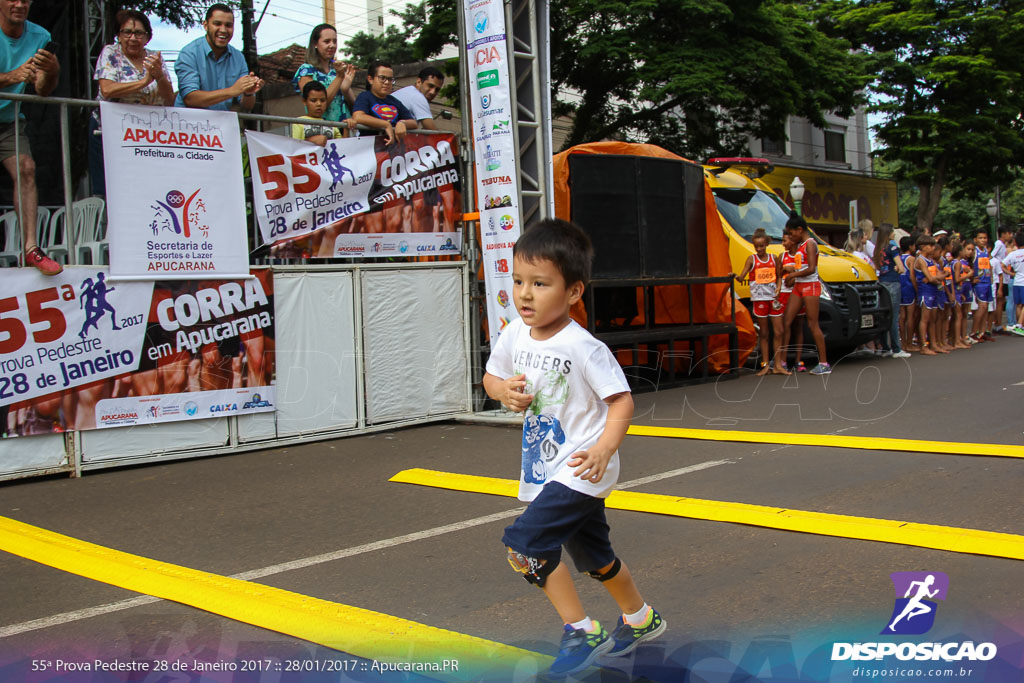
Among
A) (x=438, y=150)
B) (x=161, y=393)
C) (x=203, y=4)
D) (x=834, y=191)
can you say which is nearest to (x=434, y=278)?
(x=438, y=150)

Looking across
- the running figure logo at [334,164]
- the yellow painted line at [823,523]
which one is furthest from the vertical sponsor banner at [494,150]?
the yellow painted line at [823,523]

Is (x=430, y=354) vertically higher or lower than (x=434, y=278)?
lower

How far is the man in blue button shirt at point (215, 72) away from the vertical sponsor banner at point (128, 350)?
1.61m

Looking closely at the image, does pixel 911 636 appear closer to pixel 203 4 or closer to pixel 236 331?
pixel 236 331

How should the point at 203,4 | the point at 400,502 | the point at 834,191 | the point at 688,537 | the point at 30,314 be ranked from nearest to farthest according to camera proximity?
the point at 688,537 < the point at 400,502 < the point at 30,314 < the point at 203,4 < the point at 834,191

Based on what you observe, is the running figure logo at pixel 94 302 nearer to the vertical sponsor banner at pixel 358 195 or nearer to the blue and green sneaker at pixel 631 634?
the vertical sponsor banner at pixel 358 195

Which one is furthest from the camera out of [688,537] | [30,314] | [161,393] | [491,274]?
[491,274]

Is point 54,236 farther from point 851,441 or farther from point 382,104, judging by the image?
point 851,441

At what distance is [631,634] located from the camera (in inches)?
141

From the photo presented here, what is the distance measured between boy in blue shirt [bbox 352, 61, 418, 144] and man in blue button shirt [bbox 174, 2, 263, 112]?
1.20 metres

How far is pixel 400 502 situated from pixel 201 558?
1.52 metres

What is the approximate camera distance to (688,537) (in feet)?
17.0

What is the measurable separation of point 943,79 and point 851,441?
2873 cm

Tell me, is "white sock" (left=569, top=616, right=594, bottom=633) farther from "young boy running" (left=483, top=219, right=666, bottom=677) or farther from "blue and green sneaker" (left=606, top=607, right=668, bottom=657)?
"blue and green sneaker" (left=606, top=607, right=668, bottom=657)
